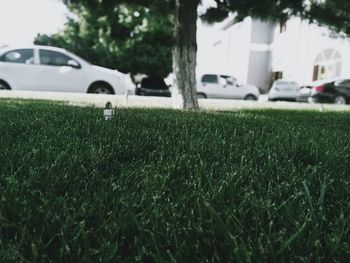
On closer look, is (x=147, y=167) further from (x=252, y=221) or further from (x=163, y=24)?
(x=163, y=24)

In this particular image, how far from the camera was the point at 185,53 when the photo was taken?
838cm

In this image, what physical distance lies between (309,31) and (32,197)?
3009 centimetres

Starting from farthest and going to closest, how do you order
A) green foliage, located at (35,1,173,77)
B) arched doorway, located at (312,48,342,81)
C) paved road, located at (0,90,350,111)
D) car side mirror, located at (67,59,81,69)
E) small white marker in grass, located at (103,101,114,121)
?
arched doorway, located at (312,48,342,81) < green foliage, located at (35,1,173,77) < car side mirror, located at (67,59,81,69) < paved road, located at (0,90,350,111) < small white marker in grass, located at (103,101,114,121)

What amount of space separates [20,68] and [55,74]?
3.27 feet

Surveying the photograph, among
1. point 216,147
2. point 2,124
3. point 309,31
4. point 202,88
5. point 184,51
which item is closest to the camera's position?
point 216,147

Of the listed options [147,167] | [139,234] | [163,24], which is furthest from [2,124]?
[163,24]

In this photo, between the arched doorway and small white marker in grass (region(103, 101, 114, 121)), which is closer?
small white marker in grass (region(103, 101, 114, 121))

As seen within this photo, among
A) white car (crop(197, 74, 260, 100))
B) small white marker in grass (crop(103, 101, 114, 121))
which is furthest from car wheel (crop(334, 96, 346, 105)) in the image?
small white marker in grass (crop(103, 101, 114, 121))

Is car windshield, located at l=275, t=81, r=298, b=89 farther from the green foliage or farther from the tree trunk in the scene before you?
the tree trunk

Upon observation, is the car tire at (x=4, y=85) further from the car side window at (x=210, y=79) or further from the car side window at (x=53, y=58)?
the car side window at (x=210, y=79)

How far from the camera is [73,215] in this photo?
1.65m

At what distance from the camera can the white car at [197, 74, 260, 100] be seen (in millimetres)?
19828

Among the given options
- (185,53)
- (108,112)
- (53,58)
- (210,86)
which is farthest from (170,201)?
(210,86)

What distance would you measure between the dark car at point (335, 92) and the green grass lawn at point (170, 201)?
17346 mm
